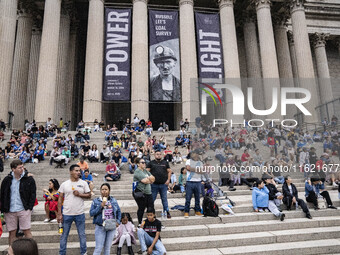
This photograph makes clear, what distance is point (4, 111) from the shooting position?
18.7 metres

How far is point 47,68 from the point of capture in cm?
1916

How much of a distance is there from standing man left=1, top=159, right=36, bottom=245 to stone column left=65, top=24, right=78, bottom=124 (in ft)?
64.5

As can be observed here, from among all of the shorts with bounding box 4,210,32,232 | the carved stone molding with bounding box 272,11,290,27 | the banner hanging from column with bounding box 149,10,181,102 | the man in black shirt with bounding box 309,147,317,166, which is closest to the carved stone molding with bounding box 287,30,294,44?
the carved stone molding with bounding box 272,11,290,27

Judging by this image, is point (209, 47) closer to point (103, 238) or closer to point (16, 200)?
point (103, 238)

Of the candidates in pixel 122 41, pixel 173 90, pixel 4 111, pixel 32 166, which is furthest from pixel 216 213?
pixel 4 111

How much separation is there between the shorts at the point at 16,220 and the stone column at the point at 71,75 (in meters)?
19.7

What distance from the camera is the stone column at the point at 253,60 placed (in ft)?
78.0

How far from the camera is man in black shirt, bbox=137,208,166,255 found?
4.95 metres

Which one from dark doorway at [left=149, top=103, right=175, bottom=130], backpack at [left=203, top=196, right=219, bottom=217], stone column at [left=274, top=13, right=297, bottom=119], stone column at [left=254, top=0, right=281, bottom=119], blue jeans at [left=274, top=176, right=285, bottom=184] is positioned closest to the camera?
backpack at [left=203, top=196, right=219, bottom=217]

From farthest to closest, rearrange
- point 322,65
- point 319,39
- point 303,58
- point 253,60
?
point 319,39 < point 322,65 < point 253,60 < point 303,58

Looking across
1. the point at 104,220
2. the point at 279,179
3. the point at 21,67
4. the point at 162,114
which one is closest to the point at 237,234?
the point at 104,220

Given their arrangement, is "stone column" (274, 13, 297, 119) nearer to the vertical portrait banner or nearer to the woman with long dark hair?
the vertical portrait banner

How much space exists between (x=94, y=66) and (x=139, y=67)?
3.46m

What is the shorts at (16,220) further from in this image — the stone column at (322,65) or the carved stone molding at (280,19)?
the stone column at (322,65)
